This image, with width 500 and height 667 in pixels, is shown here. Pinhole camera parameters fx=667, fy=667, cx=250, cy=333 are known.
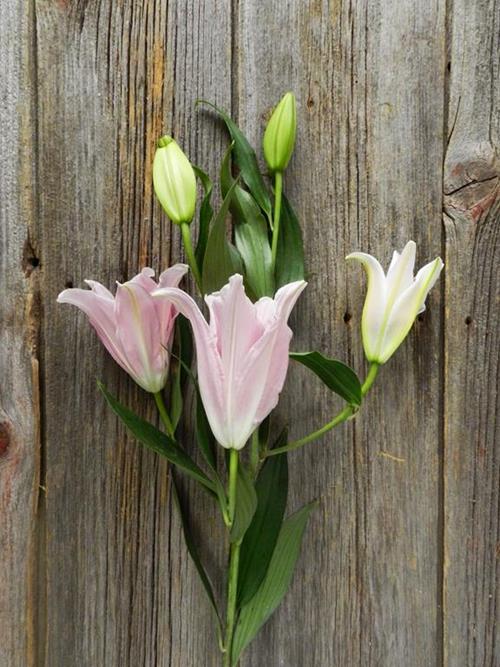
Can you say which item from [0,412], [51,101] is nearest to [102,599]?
[0,412]

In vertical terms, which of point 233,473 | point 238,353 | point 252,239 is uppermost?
point 252,239

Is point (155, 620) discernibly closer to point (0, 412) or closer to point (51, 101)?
point (0, 412)

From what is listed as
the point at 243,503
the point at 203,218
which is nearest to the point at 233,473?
the point at 243,503

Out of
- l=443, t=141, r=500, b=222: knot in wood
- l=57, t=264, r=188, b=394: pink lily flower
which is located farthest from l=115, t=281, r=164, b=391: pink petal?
l=443, t=141, r=500, b=222: knot in wood

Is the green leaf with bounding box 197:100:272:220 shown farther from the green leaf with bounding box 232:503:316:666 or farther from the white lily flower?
the green leaf with bounding box 232:503:316:666

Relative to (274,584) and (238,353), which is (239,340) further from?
(274,584)

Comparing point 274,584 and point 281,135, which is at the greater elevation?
point 281,135
